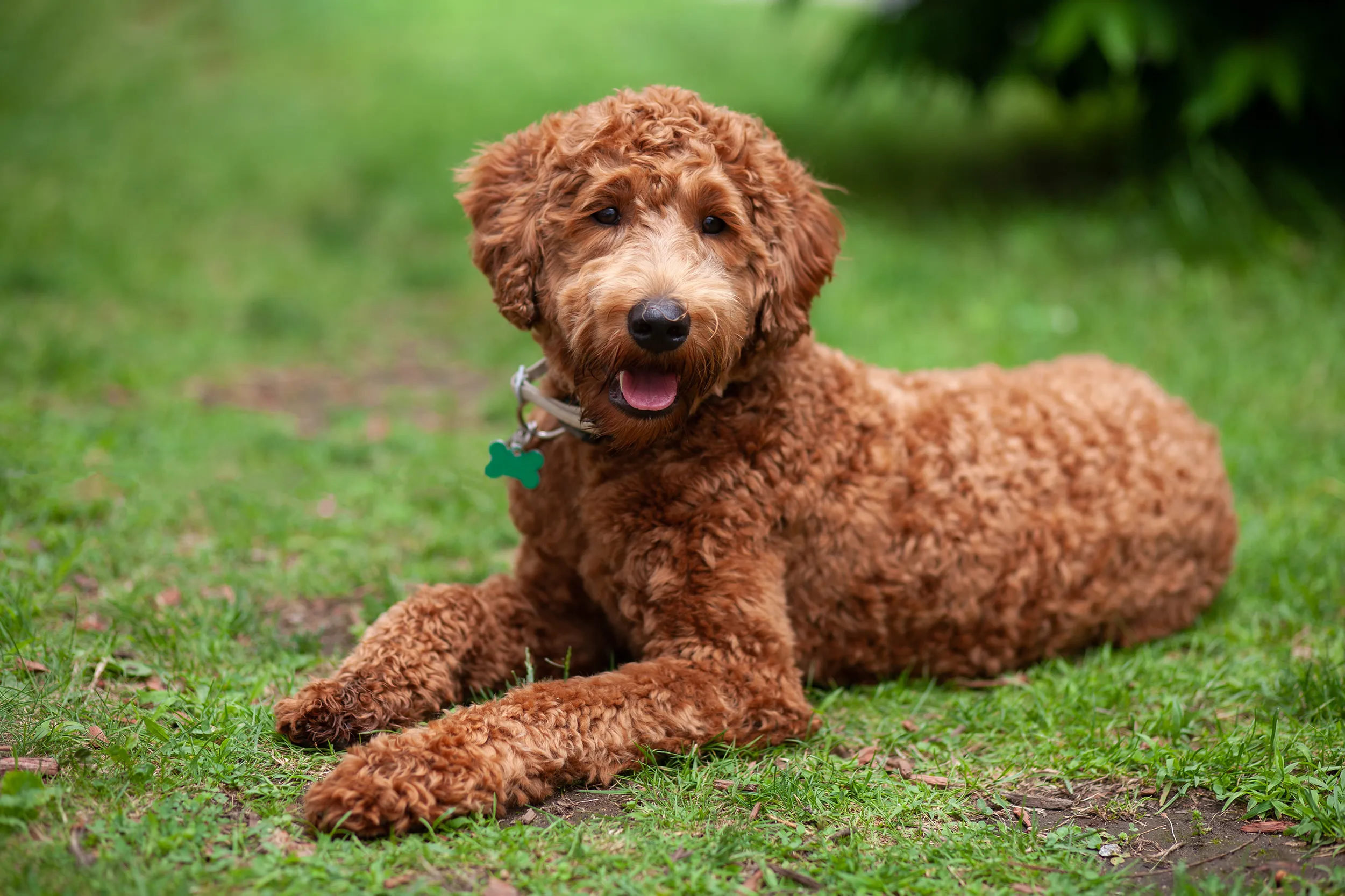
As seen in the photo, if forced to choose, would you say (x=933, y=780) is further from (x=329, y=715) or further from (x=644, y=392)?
(x=329, y=715)

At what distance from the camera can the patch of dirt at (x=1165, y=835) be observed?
270 cm

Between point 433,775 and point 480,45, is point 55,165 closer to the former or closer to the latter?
point 480,45

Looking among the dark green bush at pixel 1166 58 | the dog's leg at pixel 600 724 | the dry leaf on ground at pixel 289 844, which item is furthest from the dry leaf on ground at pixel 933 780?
the dark green bush at pixel 1166 58

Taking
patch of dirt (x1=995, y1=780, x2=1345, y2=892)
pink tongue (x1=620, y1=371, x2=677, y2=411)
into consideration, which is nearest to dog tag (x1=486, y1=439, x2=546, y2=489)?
pink tongue (x1=620, y1=371, x2=677, y2=411)

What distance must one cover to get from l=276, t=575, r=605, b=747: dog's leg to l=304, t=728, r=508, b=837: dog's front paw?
0.31m

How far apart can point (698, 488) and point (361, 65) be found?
35.4 feet

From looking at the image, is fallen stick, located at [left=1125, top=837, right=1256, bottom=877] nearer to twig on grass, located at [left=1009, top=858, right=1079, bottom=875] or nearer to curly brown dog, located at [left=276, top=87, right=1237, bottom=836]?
twig on grass, located at [left=1009, top=858, right=1079, bottom=875]

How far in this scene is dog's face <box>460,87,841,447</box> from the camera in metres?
3.00

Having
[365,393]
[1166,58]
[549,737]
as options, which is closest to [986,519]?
[549,737]

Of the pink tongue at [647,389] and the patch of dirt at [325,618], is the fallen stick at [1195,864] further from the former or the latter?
the patch of dirt at [325,618]

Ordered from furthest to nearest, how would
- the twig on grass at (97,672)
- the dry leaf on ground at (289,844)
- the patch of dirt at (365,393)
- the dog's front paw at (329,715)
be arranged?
the patch of dirt at (365,393), the twig on grass at (97,672), the dog's front paw at (329,715), the dry leaf on ground at (289,844)

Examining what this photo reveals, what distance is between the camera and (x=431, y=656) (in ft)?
10.6

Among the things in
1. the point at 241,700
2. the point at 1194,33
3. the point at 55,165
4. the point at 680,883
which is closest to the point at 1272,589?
the point at 680,883

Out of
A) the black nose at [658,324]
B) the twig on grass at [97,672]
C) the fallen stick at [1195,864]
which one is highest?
the black nose at [658,324]
